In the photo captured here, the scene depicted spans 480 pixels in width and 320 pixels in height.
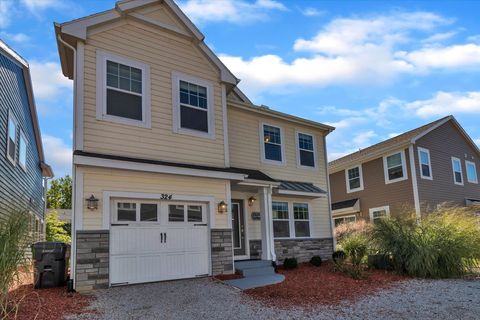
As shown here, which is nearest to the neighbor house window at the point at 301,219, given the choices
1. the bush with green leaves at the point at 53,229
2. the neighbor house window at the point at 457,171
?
the neighbor house window at the point at 457,171

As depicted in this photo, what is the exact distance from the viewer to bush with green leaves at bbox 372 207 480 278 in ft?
35.0

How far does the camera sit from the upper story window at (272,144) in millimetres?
13893

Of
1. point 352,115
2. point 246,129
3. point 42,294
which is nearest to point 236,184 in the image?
point 246,129

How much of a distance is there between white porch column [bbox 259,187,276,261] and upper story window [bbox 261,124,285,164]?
184 centimetres

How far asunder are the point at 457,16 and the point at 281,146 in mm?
6815

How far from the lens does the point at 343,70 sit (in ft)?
52.5

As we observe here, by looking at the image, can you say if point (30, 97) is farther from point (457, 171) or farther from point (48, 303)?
point (457, 171)

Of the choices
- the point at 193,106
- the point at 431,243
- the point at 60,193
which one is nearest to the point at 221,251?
the point at 193,106

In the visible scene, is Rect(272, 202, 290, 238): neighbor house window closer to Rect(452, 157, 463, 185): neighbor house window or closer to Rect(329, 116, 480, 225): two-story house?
Rect(329, 116, 480, 225): two-story house

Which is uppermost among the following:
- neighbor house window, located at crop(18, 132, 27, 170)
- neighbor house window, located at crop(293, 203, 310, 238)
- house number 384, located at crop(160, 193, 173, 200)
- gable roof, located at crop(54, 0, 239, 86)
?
gable roof, located at crop(54, 0, 239, 86)

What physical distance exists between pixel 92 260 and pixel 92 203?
1244 mm

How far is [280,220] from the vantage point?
13.6 metres

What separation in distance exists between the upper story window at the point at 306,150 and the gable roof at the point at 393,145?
236 inches

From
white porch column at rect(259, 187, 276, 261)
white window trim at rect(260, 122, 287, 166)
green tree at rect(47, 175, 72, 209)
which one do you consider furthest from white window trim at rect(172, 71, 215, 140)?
green tree at rect(47, 175, 72, 209)
